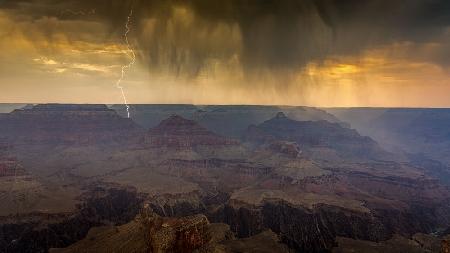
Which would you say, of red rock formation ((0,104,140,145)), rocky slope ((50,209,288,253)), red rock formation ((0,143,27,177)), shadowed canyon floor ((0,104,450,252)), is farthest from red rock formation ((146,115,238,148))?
rocky slope ((50,209,288,253))

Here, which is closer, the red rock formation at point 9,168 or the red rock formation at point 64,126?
the red rock formation at point 9,168

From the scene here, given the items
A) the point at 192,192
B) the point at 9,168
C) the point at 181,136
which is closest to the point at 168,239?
the point at 192,192

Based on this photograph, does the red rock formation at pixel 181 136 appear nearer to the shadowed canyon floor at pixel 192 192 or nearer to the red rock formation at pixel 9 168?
the shadowed canyon floor at pixel 192 192

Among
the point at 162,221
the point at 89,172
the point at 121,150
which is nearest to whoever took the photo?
the point at 162,221

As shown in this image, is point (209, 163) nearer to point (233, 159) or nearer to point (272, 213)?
point (233, 159)

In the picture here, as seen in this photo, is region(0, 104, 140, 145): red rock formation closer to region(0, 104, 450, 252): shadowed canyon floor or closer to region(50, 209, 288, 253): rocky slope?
region(0, 104, 450, 252): shadowed canyon floor

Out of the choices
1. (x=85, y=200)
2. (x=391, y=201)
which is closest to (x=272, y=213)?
(x=391, y=201)

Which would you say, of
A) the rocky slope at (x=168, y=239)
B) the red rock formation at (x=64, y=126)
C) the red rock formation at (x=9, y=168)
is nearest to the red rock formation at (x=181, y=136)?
the red rock formation at (x=64, y=126)
